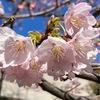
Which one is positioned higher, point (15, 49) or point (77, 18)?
point (77, 18)

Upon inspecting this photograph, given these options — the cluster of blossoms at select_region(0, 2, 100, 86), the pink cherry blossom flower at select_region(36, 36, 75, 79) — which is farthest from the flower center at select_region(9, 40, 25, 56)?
the pink cherry blossom flower at select_region(36, 36, 75, 79)

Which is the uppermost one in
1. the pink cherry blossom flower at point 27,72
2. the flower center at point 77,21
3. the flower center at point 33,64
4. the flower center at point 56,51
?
the flower center at point 77,21

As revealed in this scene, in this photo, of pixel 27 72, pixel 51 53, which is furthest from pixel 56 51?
pixel 27 72

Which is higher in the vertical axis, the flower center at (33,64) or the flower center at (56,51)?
the flower center at (56,51)

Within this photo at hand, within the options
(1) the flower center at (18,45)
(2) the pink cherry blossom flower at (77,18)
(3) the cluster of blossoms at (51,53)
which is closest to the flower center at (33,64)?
(3) the cluster of blossoms at (51,53)

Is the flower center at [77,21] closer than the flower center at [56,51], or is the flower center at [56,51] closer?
the flower center at [56,51]

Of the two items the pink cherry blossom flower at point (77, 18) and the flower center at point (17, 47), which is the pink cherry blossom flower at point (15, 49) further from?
the pink cherry blossom flower at point (77, 18)

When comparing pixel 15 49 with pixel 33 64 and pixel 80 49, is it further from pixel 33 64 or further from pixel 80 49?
pixel 80 49
